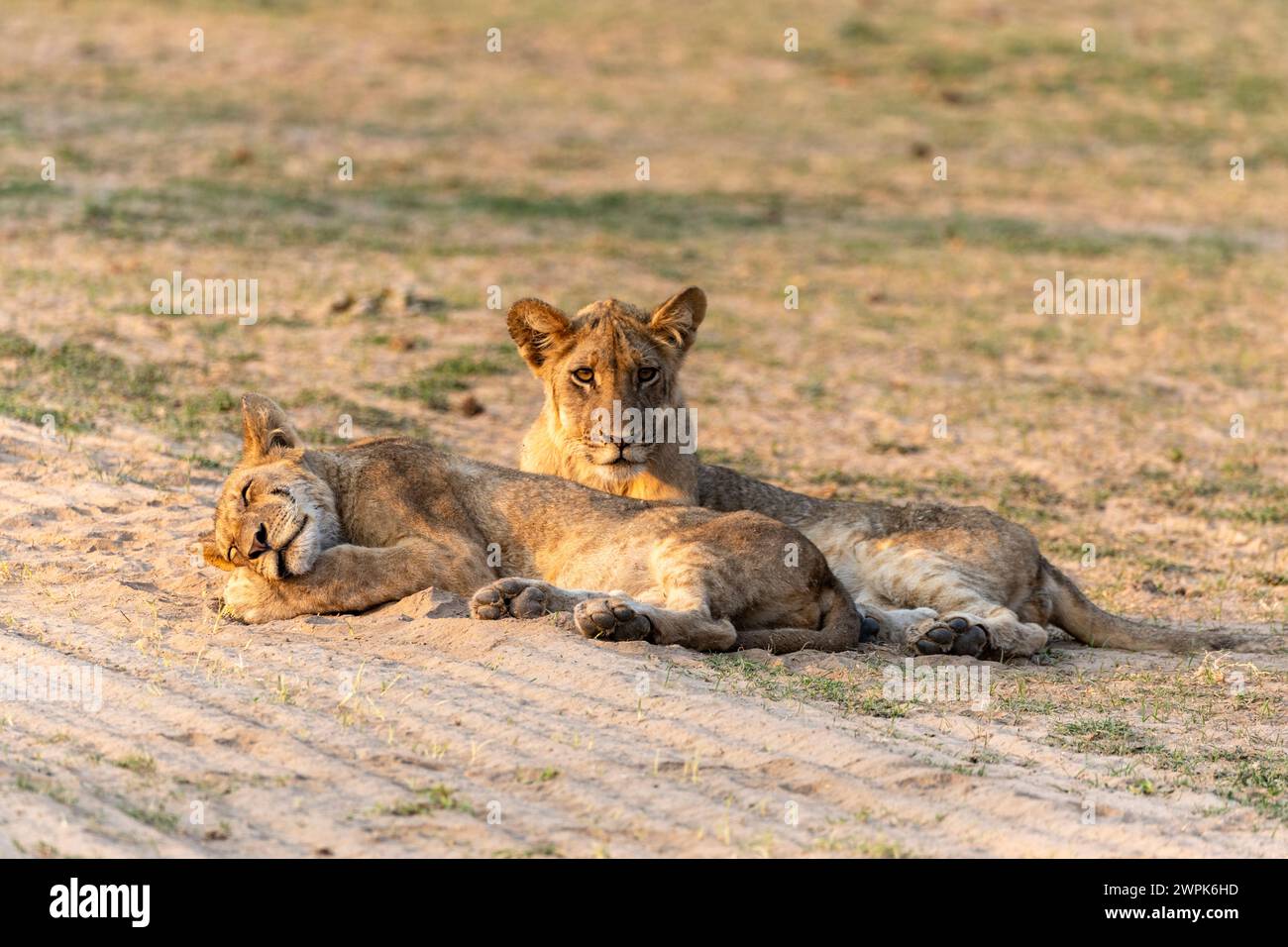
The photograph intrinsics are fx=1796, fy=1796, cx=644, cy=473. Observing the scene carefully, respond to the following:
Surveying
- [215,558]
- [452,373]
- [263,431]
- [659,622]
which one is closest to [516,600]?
[659,622]

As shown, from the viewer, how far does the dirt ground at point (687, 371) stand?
5621mm

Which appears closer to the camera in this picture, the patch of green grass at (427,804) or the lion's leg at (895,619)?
the patch of green grass at (427,804)

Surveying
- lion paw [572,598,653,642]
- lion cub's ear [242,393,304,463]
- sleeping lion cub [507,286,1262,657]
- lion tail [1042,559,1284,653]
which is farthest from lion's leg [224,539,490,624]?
lion tail [1042,559,1284,653]

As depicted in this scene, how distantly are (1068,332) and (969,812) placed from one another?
37.8 ft

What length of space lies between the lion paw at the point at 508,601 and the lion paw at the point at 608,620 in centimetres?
27

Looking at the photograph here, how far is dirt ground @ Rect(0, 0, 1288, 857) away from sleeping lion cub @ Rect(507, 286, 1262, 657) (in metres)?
0.30

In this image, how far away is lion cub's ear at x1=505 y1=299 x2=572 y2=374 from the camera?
8.91 meters

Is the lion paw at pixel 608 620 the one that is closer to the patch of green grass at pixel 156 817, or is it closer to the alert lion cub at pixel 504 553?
the alert lion cub at pixel 504 553

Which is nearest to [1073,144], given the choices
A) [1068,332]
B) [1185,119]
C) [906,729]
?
[1185,119]

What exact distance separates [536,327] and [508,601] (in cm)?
217

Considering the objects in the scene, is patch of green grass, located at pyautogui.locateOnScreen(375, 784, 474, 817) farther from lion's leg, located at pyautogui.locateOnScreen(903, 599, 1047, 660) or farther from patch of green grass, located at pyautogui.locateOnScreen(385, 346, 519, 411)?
patch of green grass, located at pyautogui.locateOnScreen(385, 346, 519, 411)

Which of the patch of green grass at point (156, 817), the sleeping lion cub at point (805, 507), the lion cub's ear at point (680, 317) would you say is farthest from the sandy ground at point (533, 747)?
the lion cub's ear at point (680, 317)

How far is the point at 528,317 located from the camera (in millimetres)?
8969

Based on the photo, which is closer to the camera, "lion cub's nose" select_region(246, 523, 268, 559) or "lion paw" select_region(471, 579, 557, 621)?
"lion paw" select_region(471, 579, 557, 621)
